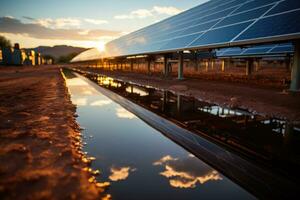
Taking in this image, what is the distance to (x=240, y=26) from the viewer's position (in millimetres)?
11602

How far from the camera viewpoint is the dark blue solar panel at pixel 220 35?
1130 cm

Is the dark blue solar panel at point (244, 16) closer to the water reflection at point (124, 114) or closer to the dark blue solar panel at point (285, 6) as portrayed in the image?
the dark blue solar panel at point (285, 6)

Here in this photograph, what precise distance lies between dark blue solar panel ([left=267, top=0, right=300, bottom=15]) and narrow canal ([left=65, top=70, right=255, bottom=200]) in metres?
8.55

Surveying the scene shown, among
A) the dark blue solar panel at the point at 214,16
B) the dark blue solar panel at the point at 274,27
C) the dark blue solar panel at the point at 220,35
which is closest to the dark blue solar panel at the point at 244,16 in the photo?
the dark blue solar panel at the point at 220,35

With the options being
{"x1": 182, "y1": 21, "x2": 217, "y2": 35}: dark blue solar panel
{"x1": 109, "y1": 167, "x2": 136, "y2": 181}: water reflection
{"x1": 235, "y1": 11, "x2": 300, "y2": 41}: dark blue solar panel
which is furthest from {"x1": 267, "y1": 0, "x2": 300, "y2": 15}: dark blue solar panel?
{"x1": 109, "y1": 167, "x2": 136, "y2": 181}: water reflection

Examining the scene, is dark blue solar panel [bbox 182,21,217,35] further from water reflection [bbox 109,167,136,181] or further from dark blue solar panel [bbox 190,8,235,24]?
water reflection [bbox 109,167,136,181]

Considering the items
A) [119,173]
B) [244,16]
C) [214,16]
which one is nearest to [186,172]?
[119,173]

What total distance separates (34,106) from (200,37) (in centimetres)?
1086

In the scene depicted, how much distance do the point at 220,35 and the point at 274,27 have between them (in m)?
3.43

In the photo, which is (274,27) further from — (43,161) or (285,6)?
(43,161)

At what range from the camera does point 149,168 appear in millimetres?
3488

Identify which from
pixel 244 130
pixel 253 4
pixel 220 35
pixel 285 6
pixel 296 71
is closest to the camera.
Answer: pixel 244 130

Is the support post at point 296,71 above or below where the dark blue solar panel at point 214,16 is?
below

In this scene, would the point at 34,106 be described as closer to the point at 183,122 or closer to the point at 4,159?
the point at 4,159
